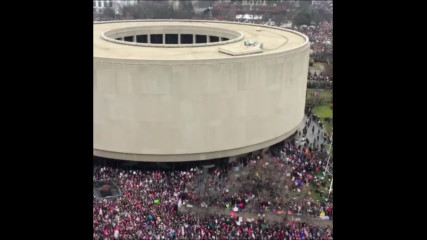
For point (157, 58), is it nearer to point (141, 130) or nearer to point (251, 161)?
point (141, 130)

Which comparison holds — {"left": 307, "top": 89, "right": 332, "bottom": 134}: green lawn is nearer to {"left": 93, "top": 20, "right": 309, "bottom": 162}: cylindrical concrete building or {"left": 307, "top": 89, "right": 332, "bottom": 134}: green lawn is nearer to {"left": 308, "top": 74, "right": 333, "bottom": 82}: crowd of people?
{"left": 308, "top": 74, "right": 333, "bottom": 82}: crowd of people

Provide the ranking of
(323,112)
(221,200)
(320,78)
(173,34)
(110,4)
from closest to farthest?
(221,200), (173,34), (323,112), (320,78), (110,4)

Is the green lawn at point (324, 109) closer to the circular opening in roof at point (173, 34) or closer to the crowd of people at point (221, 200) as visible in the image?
the crowd of people at point (221, 200)

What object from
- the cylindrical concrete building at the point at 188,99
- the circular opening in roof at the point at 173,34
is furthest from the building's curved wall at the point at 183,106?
the circular opening in roof at the point at 173,34

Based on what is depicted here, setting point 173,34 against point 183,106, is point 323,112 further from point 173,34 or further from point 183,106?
point 183,106

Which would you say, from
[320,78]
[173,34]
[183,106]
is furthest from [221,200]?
[320,78]
